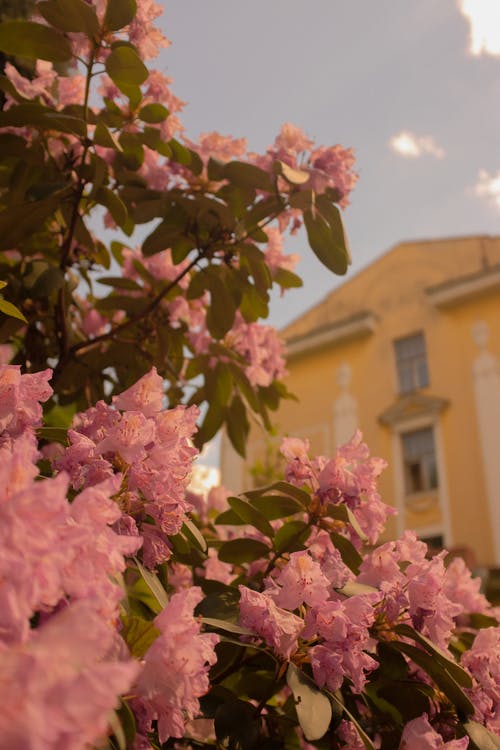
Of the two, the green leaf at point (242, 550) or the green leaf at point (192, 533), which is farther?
the green leaf at point (242, 550)

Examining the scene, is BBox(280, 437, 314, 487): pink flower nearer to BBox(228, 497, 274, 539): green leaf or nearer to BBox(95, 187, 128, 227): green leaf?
BBox(228, 497, 274, 539): green leaf

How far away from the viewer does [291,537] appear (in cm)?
140

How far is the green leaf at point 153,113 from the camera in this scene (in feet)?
5.20

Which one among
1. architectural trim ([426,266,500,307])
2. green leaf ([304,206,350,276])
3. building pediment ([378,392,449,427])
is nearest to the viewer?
green leaf ([304,206,350,276])

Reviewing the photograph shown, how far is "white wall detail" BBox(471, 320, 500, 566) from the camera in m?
10.9

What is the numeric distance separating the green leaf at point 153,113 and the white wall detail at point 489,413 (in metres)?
10.3

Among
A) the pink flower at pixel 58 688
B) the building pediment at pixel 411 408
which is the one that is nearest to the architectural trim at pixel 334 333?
the building pediment at pixel 411 408

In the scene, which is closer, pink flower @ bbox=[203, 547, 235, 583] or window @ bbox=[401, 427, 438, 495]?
pink flower @ bbox=[203, 547, 235, 583]

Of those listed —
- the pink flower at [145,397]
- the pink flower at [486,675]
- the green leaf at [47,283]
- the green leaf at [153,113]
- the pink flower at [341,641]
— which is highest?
the green leaf at [153,113]

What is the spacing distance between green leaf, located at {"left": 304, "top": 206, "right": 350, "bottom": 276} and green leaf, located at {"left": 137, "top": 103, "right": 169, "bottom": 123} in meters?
0.39

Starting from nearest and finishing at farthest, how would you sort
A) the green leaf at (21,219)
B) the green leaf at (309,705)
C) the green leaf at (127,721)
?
1. the green leaf at (127,721)
2. the green leaf at (309,705)
3. the green leaf at (21,219)

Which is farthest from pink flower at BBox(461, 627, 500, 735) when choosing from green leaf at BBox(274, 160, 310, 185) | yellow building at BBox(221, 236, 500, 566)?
yellow building at BBox(221, 236, 500, 566)

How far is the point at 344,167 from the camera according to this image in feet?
5.68

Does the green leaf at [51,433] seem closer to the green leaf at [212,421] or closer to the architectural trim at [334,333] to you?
the green leaf at [212,421]
